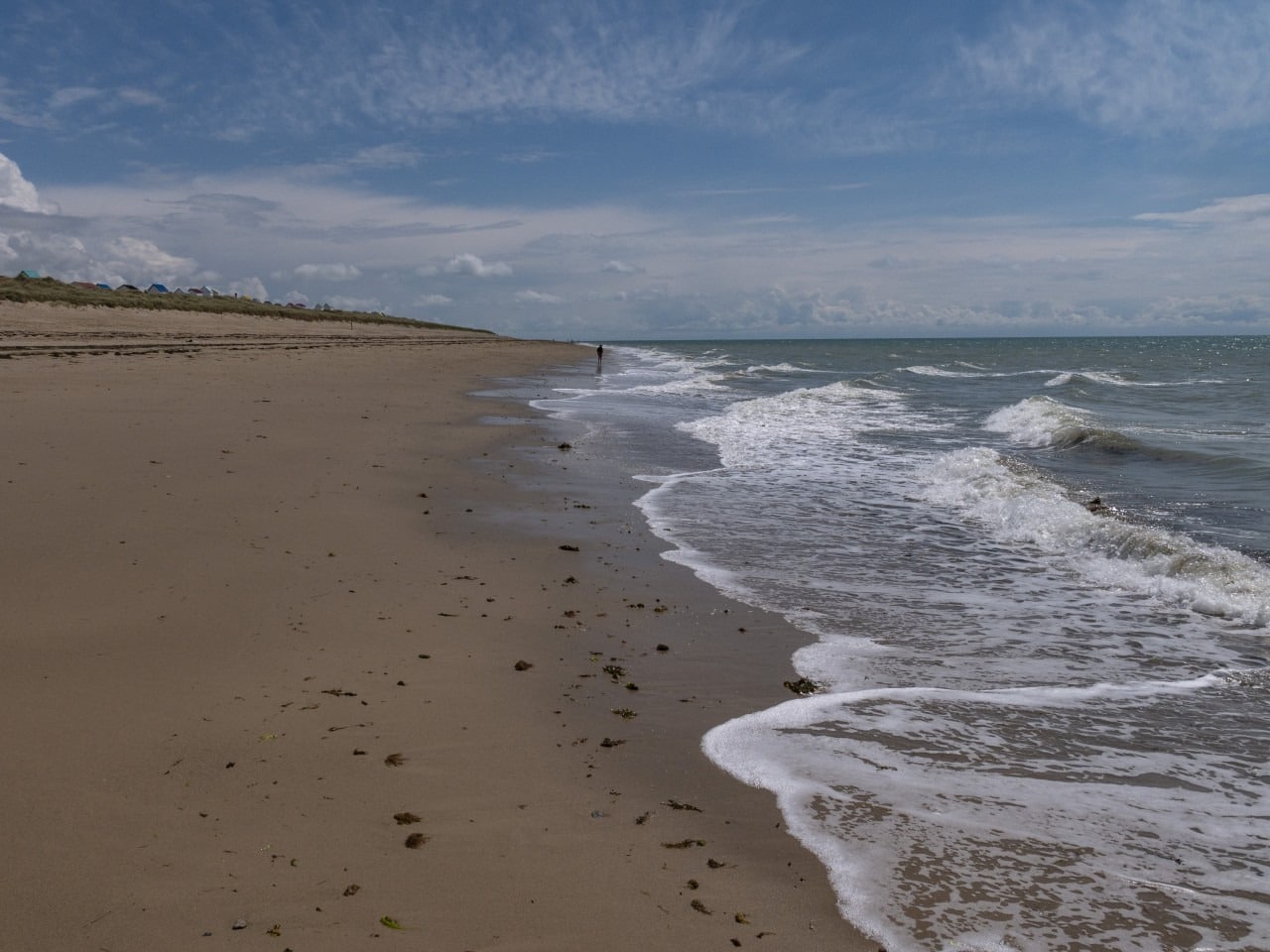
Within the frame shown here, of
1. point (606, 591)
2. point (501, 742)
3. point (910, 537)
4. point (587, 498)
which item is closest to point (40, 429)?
→ point (587, 498)

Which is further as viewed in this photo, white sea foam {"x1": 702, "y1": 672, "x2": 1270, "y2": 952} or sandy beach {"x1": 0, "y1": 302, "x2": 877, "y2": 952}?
white sea foam {"x1": 702, "y1": 672, "x2": 1270, "y2": 952}

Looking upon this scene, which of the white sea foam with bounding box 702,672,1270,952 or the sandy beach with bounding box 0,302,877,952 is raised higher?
the sandy beach with bounding box 0,302,877,952

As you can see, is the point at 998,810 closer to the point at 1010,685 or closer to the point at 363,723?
the point at 1010,685

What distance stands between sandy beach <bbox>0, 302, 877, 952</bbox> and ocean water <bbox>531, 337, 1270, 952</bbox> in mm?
335

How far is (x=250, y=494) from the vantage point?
853 cm

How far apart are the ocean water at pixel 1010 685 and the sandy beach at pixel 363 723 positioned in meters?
0.33

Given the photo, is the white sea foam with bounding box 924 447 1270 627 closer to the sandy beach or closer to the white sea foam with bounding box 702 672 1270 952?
the white sea foam with bounding box 702 672 1270 952

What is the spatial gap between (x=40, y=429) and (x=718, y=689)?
394 inches

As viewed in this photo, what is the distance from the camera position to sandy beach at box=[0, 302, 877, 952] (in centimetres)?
284

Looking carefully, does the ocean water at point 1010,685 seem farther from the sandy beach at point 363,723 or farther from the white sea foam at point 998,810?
the sandy beach at point 363,723

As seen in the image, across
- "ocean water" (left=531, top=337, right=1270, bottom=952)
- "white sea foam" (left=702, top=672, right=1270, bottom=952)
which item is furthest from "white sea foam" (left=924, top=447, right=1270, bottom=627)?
"white sea foam" (left=702, top=672, right=1270, bottom=952)

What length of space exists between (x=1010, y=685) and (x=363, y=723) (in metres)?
3.58

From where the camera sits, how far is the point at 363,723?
4133mm

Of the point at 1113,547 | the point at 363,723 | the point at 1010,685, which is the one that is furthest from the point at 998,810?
the point at 1113,547
